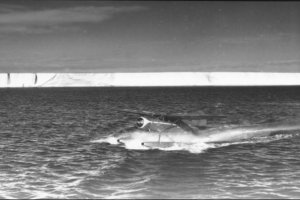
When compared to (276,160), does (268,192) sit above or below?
Answer: below

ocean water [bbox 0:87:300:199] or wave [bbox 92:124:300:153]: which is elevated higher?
wave [bbox 92:124:300:153]

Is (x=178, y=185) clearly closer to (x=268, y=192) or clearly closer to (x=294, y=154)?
(x=268, y=192)

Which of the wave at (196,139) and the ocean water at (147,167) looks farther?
the wave at (196,139)

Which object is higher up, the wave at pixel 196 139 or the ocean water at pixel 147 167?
the wave at pixel 196 139

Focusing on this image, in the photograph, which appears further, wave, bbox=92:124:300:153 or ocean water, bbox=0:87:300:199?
wave, bbox=92:124:300:153

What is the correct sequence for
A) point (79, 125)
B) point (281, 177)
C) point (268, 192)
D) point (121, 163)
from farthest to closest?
point (79, 125)
point (121, 163)
point (281, 177)
point (268, 192)

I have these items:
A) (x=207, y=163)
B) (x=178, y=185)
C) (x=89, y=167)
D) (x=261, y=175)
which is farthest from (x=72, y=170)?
(x=261, y=175)

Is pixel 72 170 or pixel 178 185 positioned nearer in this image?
pixel 178 185

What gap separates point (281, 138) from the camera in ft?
122

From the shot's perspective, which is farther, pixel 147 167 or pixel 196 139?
pixel 196 139

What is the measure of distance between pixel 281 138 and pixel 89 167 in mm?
21327

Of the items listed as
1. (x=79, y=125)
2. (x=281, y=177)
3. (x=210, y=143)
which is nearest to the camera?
(x=281, y=177)

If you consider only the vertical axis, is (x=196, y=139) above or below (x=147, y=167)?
above

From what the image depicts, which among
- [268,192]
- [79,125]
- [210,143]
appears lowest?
[268,192]
